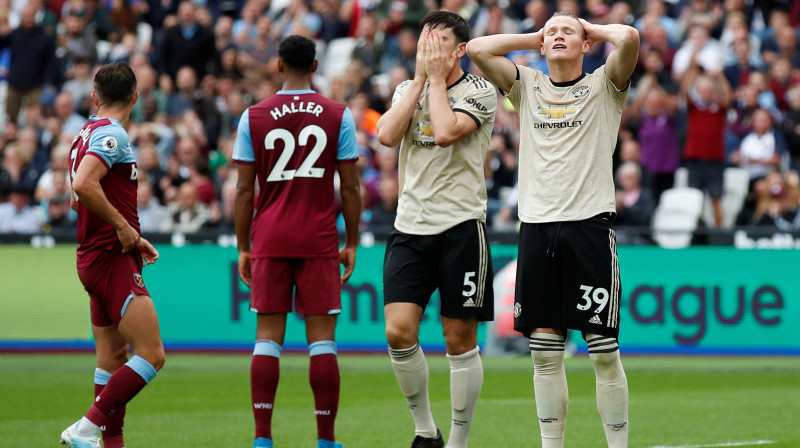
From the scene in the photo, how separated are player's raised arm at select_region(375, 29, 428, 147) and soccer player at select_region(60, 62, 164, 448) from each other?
1.61 m

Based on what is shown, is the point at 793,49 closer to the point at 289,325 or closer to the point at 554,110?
the point at 289,325

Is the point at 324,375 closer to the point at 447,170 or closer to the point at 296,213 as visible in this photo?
the point at 296,213

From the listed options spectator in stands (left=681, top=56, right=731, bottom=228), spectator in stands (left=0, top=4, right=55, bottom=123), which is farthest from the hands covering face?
spectator in stands (left=0, top=4, right=55, bottom=123)

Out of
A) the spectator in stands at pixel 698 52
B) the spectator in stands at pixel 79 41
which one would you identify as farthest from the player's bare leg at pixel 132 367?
the spectator in stands at pixel 79 41

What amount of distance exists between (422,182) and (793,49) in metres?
11.6

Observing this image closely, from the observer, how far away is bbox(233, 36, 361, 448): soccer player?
7832mm

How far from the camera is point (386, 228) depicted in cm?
1580

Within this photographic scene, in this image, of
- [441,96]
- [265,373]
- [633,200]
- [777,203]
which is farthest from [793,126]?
[265,373]

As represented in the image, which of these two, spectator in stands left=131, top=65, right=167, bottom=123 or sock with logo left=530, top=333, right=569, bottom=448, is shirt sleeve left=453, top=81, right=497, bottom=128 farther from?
spectator in stands left=131, top=65, right=167, bottom=123

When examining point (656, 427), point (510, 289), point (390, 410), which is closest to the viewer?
point (656, 427)

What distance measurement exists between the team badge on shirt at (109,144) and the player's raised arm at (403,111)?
1654 millimetres

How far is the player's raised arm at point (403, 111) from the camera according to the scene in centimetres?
784

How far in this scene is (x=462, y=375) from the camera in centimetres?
790

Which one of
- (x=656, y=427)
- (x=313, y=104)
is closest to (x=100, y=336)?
(x=313, y=104)
